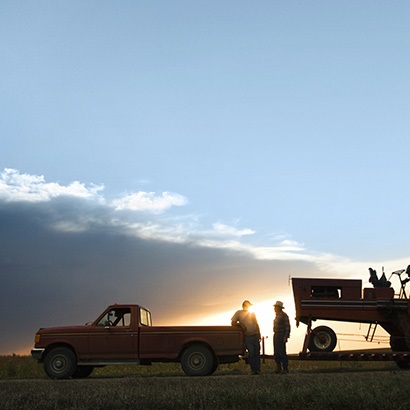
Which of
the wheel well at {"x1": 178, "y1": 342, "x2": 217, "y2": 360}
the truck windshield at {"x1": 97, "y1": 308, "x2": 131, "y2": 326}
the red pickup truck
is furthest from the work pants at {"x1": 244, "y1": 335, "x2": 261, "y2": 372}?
the truck windshield at {"x1": 97, "y1": 308, "x2": 131, "y2": 326}

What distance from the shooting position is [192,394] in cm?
1239

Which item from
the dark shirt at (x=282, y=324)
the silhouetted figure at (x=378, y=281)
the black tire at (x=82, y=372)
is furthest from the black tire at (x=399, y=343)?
the black tire at (x=82, y=372)

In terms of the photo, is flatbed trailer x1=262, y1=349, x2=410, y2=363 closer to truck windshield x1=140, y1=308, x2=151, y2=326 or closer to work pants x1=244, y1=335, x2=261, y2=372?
work pants x1=244, y1=335, x2=261, y2=372

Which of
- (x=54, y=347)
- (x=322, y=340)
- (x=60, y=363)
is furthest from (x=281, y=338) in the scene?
(x=54, y=347)

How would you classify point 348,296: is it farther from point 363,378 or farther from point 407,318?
point 363,378

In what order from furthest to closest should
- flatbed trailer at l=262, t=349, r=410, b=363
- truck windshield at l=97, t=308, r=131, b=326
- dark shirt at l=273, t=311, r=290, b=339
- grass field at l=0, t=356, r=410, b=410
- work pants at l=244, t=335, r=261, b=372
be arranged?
flatbed trailer at l=262, t=349, r=410, b=363 < truck windshield at l=97, t=308, r=131, b=326 < dark shirt at l=273, t=311, r=290, b=339 < work pants at l=244, t=335, r=261, b=372 < grass field at l=0, t=356, r=410, b=410

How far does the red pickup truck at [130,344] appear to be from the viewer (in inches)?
701

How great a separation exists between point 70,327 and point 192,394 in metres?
7.19

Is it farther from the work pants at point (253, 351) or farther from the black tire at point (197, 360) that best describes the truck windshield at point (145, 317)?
the work pants at point (253, 351)

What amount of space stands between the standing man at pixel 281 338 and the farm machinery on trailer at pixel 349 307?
5.08 ft

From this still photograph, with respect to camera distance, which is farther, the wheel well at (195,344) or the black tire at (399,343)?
the black tire at (399,343)

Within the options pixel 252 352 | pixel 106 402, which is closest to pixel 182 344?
pixel 252 352

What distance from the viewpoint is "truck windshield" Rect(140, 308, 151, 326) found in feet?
61.2

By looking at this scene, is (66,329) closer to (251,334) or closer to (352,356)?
(251,334)
